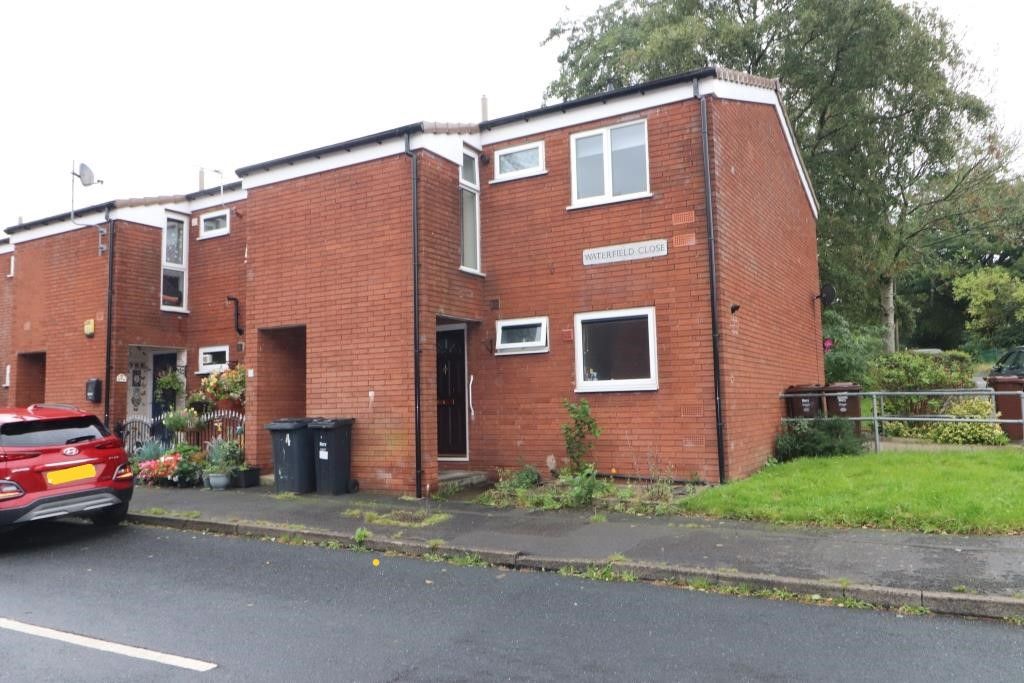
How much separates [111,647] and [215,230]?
469 inches

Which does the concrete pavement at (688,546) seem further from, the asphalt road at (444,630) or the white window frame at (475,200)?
the white window frame at (475,200)

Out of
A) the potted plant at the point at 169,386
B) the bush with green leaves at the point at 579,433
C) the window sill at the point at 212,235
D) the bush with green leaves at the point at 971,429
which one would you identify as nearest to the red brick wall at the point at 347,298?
the bush with green leaves at the point at 579,433

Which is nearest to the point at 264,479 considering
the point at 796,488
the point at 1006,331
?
the point at 796,488

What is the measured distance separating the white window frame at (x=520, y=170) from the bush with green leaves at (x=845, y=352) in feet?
33.8

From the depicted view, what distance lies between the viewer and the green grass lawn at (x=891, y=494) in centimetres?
683

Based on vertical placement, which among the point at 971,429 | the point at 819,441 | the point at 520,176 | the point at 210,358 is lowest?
the point at 819,441

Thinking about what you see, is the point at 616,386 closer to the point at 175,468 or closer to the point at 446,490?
the point at 446,490

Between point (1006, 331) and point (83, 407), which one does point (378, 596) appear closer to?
point (83, 407)

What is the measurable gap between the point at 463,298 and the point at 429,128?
8.28ft

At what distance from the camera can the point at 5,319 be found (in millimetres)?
16656

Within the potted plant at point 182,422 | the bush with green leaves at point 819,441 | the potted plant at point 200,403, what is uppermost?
the potted plant at point 200,403

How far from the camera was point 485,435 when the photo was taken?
10797mm

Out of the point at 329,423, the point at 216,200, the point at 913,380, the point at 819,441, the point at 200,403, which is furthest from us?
the point at 216,200

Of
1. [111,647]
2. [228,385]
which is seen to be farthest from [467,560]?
[228,385]
